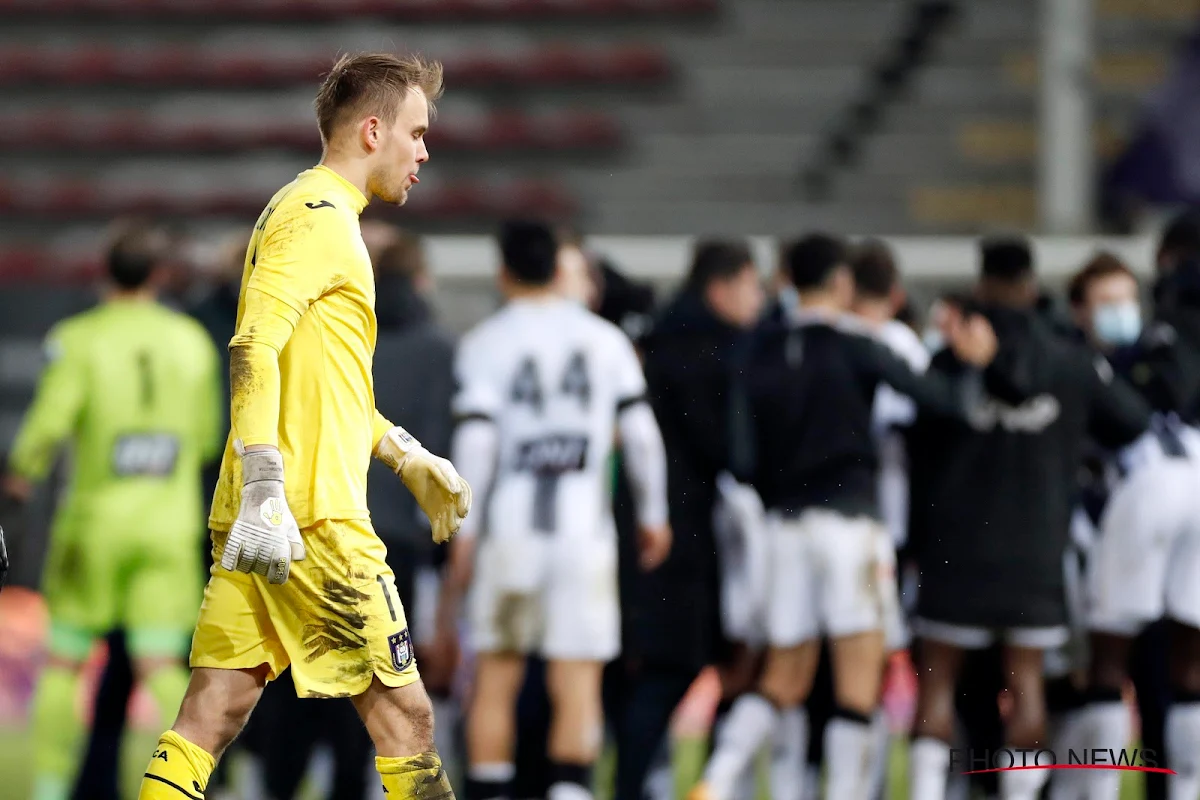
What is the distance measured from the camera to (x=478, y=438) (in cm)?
601

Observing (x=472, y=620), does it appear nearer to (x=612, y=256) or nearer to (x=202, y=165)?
(x=612, y=256)

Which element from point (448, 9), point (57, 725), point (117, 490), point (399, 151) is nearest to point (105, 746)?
point (57, 725)

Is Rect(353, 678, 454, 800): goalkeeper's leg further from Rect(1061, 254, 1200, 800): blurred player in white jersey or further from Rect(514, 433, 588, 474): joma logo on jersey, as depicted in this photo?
Rect(1061, 254, 1200, 800): blurred player in white jersey

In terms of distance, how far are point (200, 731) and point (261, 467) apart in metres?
0.57

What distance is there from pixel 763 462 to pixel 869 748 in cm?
102

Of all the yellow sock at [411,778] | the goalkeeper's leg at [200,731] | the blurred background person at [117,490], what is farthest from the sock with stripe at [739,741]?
the goalkeeper's leg at [200,731]

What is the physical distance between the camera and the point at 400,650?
369 cm

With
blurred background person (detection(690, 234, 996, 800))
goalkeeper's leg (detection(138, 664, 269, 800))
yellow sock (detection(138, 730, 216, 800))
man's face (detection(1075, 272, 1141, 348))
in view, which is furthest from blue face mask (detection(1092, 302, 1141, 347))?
yellow sock (detection(138, 730, 216, 800))

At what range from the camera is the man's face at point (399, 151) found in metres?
3.79

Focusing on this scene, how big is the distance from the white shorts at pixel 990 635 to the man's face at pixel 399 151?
112 inches

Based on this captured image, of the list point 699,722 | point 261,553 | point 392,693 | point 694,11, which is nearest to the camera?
point 261,553

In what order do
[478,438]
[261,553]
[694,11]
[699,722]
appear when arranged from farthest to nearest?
[694,11] < [699,722] < [478,438] < [261,553]

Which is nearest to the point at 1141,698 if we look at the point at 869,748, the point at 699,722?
the point at 869,748

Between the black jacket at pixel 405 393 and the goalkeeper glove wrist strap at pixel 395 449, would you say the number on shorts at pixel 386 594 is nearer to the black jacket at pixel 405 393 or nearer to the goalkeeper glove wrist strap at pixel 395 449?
the goalkeeper glove wrist strap at pixel 395 449
